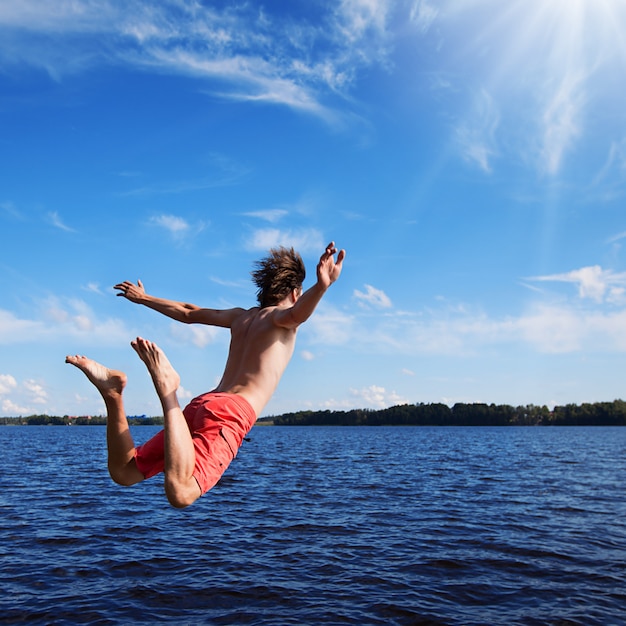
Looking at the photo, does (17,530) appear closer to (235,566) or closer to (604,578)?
(235,566)

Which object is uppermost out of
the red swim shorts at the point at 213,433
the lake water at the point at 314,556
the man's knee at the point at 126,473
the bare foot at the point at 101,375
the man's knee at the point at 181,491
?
the bare foot at the point at 101,375

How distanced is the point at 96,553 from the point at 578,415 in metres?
198

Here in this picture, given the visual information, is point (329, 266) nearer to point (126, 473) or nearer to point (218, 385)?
point (218, 385)

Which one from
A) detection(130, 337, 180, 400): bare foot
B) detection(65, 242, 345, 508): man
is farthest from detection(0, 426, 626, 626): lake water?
detection(130, 337, 180, 400): bare foot

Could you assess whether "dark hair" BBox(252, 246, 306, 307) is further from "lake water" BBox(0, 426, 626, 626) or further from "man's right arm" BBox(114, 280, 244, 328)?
"lake water" BBox(0, 426, 626, 626)

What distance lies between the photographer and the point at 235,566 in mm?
13641

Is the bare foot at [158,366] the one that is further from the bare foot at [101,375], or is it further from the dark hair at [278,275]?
the dark hair at [278,275]

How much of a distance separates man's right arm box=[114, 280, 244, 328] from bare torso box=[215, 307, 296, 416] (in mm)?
254

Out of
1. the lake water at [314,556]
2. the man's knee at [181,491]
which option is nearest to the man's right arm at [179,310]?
the man's knee at [181,491]

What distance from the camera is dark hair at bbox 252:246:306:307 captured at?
5.29 meters

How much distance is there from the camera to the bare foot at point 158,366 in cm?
431

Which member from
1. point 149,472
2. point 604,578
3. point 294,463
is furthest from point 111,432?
point 294,463

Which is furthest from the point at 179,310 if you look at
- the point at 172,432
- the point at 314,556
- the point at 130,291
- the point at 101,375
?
the point at 314,556

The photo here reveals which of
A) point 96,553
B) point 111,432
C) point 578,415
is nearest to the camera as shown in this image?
point 111,432
